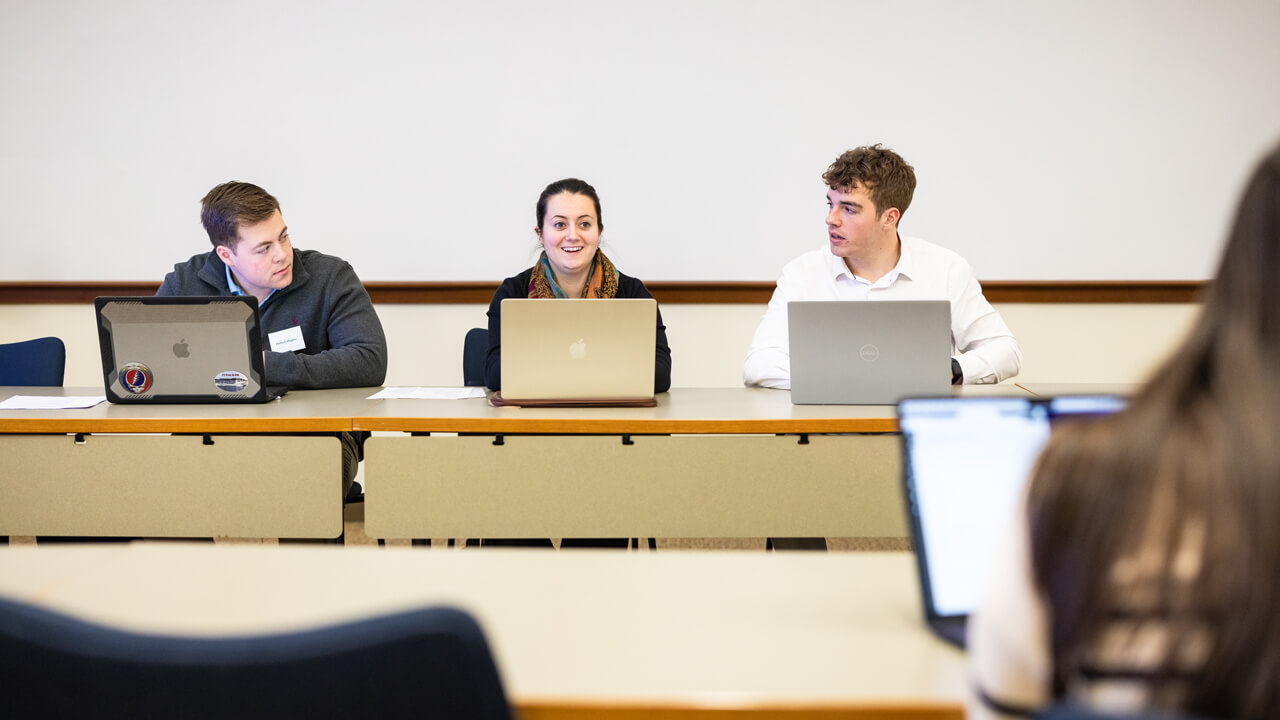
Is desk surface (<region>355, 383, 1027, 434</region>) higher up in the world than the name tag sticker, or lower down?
lower down

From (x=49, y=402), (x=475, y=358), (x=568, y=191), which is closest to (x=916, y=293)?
(x=568, y=191)

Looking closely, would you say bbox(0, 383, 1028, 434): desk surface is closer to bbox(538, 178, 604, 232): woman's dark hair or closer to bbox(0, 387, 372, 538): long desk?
bbox(0, 387, 372, 538): long desk

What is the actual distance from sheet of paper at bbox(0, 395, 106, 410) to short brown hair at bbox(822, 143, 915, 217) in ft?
7.31

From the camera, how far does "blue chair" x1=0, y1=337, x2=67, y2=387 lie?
2861 millimetres

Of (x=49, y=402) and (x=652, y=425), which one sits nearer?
(x=652, y=425)

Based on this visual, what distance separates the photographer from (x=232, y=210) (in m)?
2.65

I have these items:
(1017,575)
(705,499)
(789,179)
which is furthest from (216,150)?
(1017,575)

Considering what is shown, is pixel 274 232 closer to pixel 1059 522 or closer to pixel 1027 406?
pixel 1027 406

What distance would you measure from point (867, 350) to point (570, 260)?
1.05 metres

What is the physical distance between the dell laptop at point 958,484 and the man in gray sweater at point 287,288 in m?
1.94

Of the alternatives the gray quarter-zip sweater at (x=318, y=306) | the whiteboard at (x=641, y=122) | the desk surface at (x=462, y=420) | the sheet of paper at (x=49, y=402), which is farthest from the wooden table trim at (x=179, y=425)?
the whiteboard at (x=641, y=122)

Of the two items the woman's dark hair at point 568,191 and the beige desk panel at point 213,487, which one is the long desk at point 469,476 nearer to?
the beige desk panel at point 213,487

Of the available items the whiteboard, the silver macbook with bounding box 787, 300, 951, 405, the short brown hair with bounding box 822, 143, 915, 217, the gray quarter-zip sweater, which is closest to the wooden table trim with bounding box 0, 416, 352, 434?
the gray quarter-zip sweater

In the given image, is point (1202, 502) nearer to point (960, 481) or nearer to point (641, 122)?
point (960, 481)
